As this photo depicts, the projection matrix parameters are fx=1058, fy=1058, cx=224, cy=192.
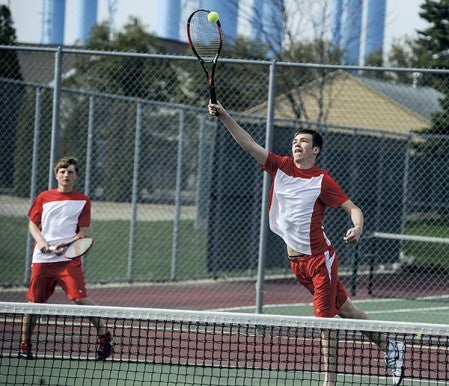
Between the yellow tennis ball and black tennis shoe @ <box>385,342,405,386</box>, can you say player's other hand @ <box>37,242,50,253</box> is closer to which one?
the yellow tennis ball

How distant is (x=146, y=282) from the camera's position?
13023 mm

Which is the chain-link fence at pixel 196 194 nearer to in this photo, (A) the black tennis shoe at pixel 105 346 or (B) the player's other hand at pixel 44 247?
(B) the player's other hand at pixel 44 247

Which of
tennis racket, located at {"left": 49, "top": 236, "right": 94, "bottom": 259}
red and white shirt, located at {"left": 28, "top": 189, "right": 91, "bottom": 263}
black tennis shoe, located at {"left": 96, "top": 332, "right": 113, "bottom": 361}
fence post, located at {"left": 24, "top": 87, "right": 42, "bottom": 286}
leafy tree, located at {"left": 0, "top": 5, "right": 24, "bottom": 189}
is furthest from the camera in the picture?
leafy tree, located at {"left": 0, "top": 5, "right": 24, "bottom": 189}

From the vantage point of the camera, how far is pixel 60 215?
26.1 feet

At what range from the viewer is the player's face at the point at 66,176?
311 inches

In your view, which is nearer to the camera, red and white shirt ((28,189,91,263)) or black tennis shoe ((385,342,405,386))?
black tennis shoe ((385,342,405,386))

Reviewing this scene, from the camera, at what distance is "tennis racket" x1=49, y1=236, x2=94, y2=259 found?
7.70 m

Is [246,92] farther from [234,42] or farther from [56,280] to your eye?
[56,280]

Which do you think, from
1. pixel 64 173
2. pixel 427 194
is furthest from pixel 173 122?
pixel 64 173

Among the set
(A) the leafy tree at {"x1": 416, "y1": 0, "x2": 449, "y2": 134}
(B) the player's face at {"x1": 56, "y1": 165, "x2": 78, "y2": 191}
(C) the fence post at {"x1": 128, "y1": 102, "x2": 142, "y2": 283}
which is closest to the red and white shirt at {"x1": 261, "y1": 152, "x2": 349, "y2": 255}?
(B) the player's face at {"x1": 56, "y1": 165, "x2": 78, "y2": 191}

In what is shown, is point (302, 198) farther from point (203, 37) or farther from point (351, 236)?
point (203, 37)

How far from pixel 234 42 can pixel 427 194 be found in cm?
751

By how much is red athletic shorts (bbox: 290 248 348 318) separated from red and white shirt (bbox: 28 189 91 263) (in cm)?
196

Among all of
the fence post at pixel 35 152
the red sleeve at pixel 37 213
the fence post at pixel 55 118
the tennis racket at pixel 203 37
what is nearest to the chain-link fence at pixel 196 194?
the fence post at pixel 35 152
